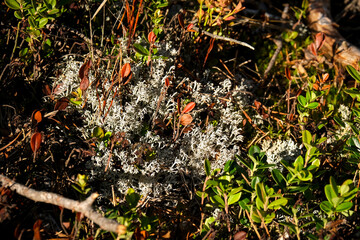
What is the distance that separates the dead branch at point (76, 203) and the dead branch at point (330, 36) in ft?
9.35

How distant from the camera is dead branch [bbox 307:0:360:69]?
329cm

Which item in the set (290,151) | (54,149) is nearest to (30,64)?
(54,149)

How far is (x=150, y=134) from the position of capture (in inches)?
84.9

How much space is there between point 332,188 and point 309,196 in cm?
26

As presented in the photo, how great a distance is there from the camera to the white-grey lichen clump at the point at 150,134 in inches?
81.4

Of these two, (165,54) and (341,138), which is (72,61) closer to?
(165,54)

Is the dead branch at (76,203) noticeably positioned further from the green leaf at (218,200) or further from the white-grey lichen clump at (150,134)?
the green leaf at (218,200)

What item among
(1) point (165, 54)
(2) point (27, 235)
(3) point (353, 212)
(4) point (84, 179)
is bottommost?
(2) point (27, 235)

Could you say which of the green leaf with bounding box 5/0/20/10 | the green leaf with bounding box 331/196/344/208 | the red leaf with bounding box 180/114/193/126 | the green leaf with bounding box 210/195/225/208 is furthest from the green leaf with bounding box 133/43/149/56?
the green leaf with bounding box 331/196/344/208

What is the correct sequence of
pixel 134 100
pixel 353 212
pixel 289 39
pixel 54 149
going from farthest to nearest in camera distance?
pixel 289 39 < pixel 134 100 < pixel 54 149 < pixel 353 212

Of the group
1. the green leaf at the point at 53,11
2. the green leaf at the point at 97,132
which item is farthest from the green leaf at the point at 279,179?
the green leaf at the point at 53,11

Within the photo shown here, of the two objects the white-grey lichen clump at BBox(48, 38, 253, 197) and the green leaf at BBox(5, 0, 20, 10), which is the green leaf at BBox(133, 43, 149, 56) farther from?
the green leaf at BBox(5, 0, 20, 10)

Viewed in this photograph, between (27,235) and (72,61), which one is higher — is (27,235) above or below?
below

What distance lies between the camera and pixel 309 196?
6.11ft
